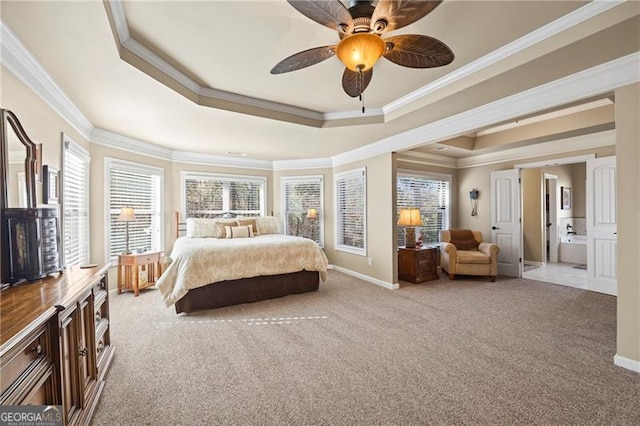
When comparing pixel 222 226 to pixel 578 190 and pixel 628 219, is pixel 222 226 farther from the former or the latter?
pixel 578 190

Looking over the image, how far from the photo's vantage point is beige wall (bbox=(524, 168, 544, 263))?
6.47 meters

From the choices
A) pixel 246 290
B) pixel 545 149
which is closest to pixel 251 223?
pixel 246 290

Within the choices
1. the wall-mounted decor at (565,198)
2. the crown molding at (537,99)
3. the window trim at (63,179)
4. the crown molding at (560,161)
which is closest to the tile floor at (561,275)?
the wall-mounted decor at (565,198)

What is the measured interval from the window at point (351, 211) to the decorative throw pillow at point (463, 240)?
1907 mm

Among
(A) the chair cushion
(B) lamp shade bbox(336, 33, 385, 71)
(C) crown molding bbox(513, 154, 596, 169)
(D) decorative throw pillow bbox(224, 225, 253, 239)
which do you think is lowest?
(A) the chair cushion

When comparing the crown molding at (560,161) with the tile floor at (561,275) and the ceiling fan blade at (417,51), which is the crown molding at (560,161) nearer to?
the tile floor at (561,275)

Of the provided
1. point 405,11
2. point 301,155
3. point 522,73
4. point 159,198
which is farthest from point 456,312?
point 159,198

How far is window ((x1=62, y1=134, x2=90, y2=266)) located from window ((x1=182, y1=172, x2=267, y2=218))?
1833 millimetres

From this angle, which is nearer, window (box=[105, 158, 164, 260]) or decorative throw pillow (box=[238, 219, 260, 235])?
window (box=[105, 158, 164, 260])

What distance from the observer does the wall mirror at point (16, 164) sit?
178 centimetres

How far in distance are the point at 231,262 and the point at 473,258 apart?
4239 mm

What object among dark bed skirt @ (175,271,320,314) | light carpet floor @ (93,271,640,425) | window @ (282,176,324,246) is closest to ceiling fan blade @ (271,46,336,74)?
light carpet floor @ (93,271,640,425)

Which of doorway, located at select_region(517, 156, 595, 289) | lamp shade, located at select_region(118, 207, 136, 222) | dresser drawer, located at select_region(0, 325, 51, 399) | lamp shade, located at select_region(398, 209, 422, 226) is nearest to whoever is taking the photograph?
dresser drawer, located at select_region(0, 325, 51, 399)

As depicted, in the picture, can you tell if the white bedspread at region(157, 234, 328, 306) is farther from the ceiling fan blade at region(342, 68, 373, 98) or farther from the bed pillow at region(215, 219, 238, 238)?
the ceiling fan blade at region(342, 68, 373, 98)
